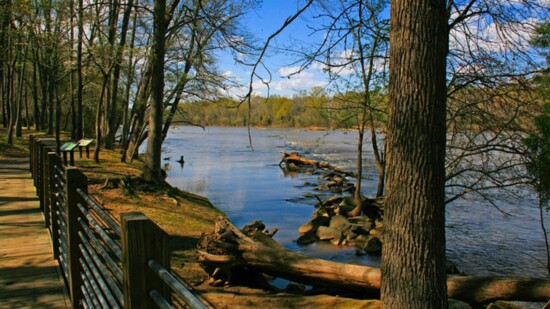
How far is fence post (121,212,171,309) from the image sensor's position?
5.36 ft

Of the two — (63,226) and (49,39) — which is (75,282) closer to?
(63,226)

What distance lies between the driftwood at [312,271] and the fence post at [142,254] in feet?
16.6

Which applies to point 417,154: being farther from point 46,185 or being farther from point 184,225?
point 184,225

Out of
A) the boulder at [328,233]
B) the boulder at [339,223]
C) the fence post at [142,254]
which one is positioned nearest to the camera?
the fence post at [142,254]

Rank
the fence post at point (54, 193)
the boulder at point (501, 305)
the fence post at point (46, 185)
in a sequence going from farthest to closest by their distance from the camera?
the boulder at point (501, 305) → the fence post at point (46, 185) → the fence post at point (54, 193)

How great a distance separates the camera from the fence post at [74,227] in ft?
11.4

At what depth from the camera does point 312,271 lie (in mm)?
6918

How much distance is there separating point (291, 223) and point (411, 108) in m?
11.5

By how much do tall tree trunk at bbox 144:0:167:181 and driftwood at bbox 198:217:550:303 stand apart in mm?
4574

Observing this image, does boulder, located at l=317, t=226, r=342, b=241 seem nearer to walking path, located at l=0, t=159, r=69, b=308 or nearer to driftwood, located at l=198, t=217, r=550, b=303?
driftwood, located at l=198, t=217, r=550, b=303

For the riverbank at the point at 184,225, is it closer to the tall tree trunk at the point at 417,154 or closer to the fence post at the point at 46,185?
the fence post at the point at 46,185

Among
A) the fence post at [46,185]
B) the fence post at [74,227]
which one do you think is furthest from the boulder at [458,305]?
the fence post at [46,185]

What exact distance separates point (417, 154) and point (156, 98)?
915 cm

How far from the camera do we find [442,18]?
3330 millimetres
